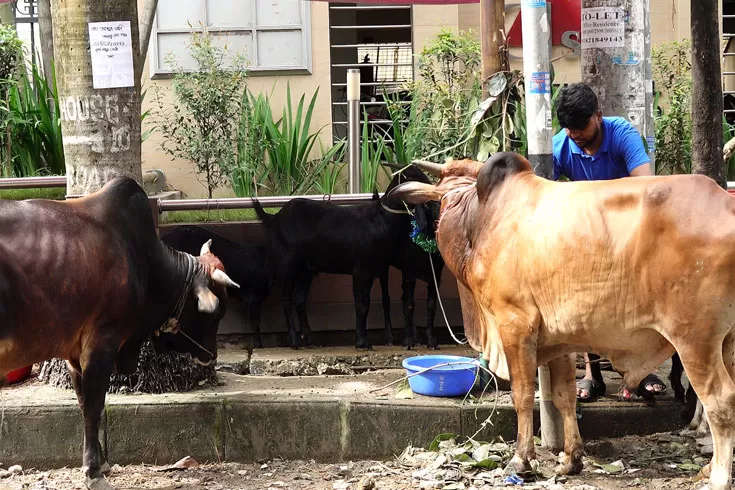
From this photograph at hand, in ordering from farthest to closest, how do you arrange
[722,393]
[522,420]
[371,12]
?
[371,12], [522,420], [722,393]

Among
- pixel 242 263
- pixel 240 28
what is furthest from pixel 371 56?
pixel 242 263

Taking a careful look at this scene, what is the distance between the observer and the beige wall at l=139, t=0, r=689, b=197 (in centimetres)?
1042

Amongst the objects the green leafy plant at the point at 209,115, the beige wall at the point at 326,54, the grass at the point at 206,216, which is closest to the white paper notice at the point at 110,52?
the grass at the point at 206,216

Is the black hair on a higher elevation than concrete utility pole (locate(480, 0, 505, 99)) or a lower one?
lower

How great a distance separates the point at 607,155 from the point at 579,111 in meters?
0.43

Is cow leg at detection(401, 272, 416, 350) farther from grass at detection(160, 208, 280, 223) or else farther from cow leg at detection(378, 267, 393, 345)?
grass at detection(160, 208, 280, 223)

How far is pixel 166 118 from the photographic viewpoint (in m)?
9.62

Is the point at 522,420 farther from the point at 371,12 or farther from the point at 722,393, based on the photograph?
the point at 371,12

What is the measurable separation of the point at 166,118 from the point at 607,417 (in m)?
5.54

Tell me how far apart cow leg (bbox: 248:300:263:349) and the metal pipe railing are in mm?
732

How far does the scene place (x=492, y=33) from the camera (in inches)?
229

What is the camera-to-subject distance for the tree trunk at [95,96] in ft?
19.6

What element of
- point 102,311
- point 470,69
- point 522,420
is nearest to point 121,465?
point 102,311

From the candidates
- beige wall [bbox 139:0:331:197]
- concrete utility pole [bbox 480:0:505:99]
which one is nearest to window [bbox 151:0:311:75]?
beige wall [bbox 139:0:331:197]
